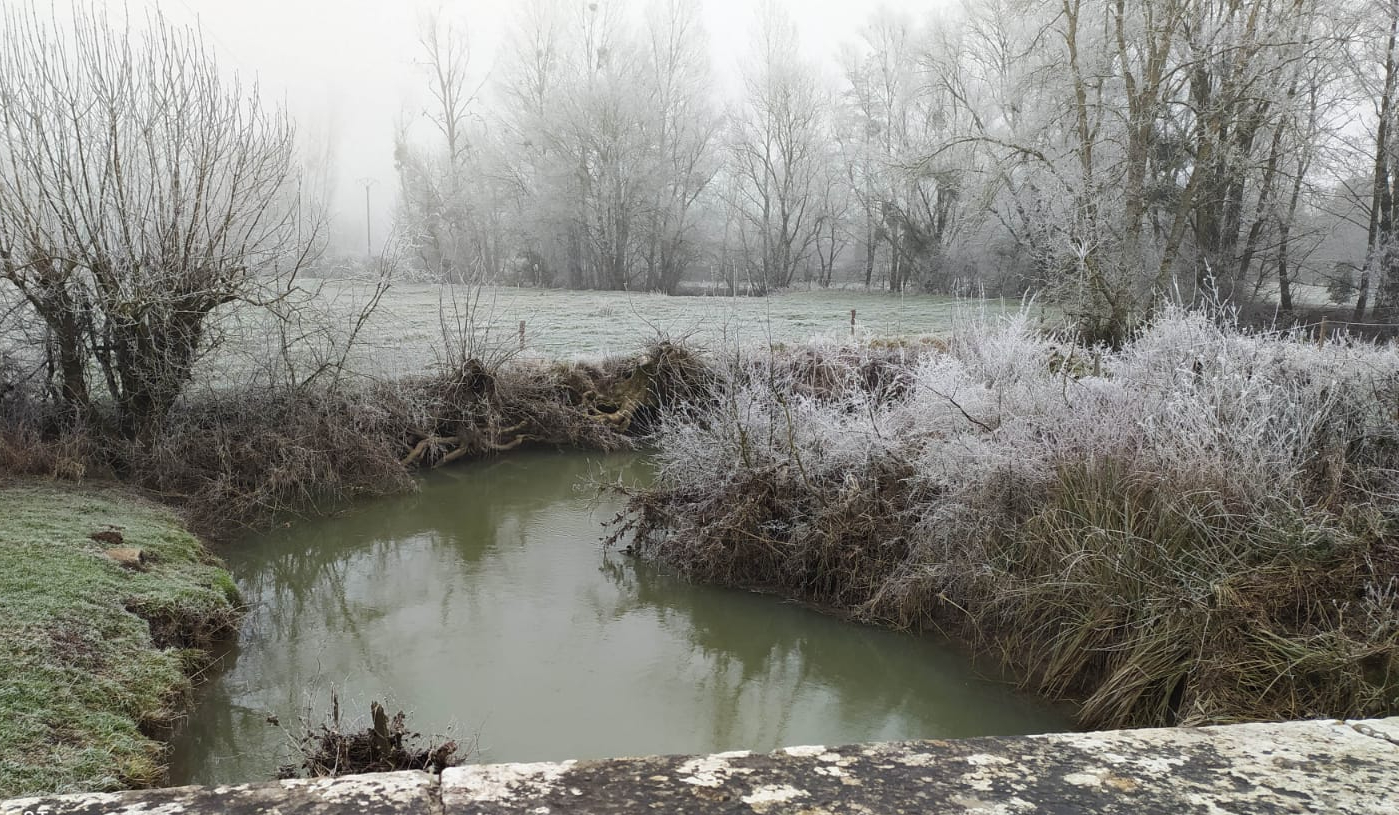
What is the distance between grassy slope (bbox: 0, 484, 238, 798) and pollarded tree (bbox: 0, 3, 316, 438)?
2121 millimetres

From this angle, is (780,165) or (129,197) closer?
(129,197)

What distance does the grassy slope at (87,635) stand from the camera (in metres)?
4.03

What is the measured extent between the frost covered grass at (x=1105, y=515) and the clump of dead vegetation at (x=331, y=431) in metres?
2.12

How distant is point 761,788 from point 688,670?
536cm

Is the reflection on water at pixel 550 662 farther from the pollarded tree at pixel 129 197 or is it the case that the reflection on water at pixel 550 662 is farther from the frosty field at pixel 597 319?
the frosty field at pixel 597 319

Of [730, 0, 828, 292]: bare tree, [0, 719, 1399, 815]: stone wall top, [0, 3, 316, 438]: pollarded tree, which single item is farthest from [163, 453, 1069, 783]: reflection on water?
[730, 0, 828, 292]: bare tree

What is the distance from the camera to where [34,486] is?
7.98 meters

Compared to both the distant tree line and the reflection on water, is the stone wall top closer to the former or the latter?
the reflection on water

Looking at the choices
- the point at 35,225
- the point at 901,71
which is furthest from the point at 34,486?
the point at 901,71

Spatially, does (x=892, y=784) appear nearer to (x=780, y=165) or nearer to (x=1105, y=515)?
(x=1105, y=515)

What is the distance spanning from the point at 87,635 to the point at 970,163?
21.0 m

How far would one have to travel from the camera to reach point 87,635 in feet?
16.9

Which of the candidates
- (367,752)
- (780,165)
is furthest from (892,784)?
(780,165)

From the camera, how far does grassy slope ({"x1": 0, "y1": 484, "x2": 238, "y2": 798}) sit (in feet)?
13.2
